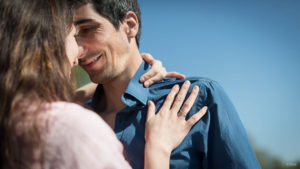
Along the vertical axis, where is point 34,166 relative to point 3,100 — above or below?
below

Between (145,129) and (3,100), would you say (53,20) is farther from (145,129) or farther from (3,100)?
(145,129)

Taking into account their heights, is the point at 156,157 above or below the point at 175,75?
below

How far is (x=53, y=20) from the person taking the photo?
47.5 inches

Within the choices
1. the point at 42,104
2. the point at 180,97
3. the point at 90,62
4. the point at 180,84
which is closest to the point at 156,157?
the point at 180,97

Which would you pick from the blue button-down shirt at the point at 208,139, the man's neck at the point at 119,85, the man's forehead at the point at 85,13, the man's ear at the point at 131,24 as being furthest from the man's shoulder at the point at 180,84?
the man's forehead at the point at 85,13

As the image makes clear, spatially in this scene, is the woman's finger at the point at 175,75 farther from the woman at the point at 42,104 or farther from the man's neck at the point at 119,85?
the woman at the point at 42,104

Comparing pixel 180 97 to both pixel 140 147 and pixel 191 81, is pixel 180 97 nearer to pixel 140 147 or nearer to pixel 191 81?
pixel 191 81

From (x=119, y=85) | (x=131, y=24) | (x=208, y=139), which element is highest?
(x=131, y=24)

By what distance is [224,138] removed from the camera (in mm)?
1760

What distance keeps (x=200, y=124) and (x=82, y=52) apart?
108cm

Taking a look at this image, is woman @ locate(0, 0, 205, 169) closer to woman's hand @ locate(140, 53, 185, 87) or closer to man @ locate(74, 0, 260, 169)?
man @ locate(74, 0, 260, 169)

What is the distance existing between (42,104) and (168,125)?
Result: 937 millimetres

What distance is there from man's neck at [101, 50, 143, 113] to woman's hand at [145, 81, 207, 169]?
44 centimetres

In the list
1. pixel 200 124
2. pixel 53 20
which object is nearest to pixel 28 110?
pixel 53 20
